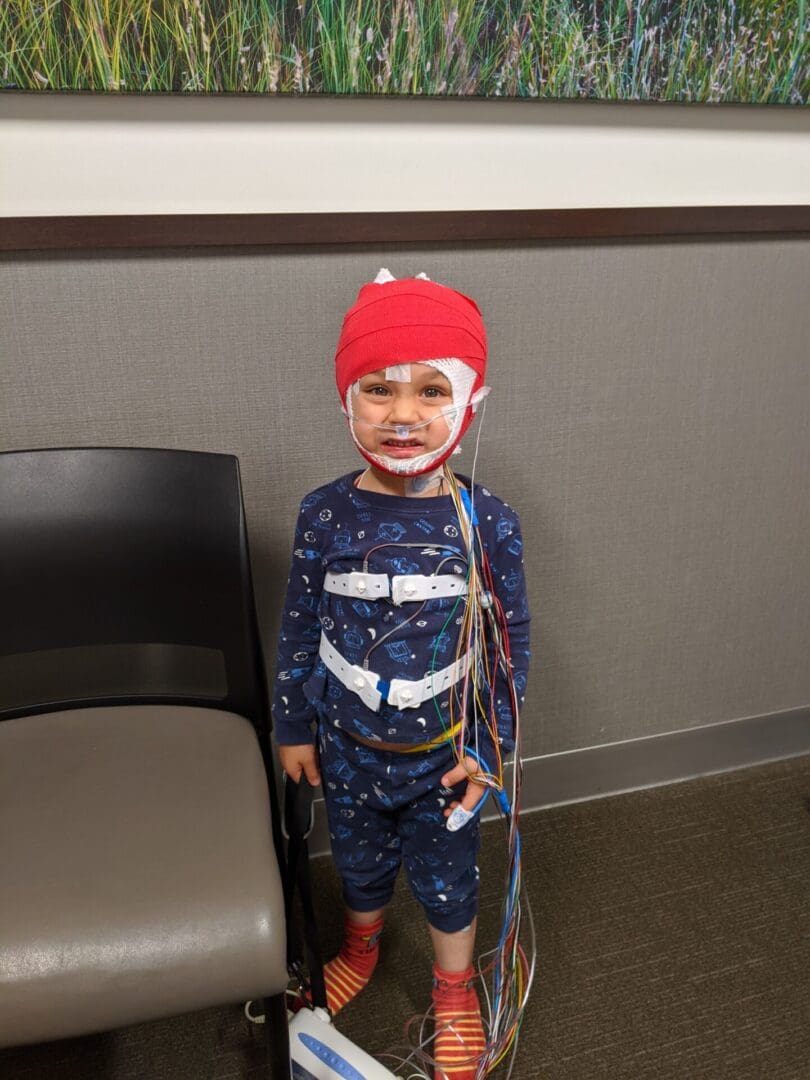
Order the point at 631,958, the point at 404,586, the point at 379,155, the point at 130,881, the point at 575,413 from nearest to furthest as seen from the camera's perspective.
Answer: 1. the point at 130,881
2. the point at 404,586
3. the point at 379,155
4. the point at 631,958
5. the point at 575,413

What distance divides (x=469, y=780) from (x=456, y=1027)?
397 mm

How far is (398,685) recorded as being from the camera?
107cm

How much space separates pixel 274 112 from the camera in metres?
1.24

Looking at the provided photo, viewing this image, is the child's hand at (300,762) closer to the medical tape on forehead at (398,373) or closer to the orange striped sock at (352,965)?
the orange striped sock at (352,965)

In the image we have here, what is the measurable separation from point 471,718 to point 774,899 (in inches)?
30.3

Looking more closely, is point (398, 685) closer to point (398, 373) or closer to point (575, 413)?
point (398, 373)

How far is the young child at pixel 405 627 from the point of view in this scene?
0.98 metres

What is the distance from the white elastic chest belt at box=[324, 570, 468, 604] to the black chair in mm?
195

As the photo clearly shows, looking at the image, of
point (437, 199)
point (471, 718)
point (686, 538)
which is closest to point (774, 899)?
point (686, 538)

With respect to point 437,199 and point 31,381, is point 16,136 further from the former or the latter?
point 437,199

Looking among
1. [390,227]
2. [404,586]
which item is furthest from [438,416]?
[390,227]

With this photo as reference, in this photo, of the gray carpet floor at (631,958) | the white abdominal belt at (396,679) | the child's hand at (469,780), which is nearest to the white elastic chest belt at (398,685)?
the white abdominal belt at (396,679)

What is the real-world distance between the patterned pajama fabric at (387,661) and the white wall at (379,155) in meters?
0.48

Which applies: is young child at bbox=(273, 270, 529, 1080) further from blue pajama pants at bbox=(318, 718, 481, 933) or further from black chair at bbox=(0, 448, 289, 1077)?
black chair at bbox=(0, 448, 289, 1077)
